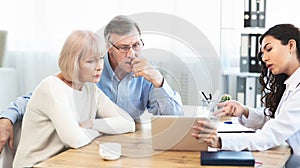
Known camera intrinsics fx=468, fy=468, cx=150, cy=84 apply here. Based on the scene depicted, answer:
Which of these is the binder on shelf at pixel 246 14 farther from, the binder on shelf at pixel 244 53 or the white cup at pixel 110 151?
the white cup at pixel 110 151

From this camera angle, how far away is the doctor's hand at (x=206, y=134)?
58.6 inches

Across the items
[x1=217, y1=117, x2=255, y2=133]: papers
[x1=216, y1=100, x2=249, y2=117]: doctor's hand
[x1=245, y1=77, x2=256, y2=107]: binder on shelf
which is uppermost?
[x1=216, y1=100, x2=249, y2=117]: doctor's hand

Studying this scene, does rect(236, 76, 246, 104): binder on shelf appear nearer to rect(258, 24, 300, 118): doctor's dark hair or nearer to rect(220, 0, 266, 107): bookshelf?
rect(220, 0, 266, 107): bookshelf

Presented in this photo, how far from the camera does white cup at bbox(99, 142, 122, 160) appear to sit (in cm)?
142

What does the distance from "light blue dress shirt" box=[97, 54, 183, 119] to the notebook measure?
310mm

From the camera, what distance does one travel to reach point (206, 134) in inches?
59.1

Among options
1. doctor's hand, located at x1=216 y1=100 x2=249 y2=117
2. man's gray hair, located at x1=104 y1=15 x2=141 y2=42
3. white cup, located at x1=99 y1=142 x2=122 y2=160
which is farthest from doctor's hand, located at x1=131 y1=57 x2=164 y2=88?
white cup, located at x1=99 y1=142 x2=122 y2=160

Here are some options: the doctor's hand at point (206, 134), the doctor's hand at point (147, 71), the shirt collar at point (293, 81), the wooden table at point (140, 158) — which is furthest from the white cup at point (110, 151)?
the shirt collar at point (293, 81)

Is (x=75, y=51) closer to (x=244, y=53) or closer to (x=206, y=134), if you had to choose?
(x=206, y=134)

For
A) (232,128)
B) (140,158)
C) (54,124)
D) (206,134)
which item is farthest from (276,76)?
(54,124)

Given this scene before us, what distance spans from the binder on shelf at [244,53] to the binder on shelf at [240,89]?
8 cm

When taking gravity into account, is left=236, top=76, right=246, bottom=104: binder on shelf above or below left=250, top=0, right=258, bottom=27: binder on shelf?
below

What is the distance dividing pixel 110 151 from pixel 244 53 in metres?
2.00

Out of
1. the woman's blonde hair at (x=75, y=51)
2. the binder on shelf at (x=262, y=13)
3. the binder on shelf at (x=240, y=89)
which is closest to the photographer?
the woman's blonde hair at (x=75, y=51)
